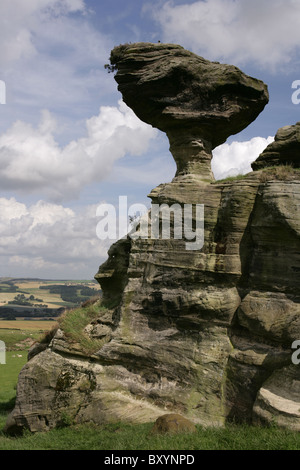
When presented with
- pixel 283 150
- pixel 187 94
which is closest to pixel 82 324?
pixel 187 94

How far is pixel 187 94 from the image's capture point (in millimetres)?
19375

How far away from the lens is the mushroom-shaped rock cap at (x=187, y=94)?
62.3ft

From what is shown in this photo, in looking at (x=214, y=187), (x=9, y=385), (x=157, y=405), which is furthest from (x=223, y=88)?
(x=9, y=385)

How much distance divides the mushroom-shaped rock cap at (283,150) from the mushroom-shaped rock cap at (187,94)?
7.97 ft

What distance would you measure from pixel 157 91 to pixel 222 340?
12.6 meters

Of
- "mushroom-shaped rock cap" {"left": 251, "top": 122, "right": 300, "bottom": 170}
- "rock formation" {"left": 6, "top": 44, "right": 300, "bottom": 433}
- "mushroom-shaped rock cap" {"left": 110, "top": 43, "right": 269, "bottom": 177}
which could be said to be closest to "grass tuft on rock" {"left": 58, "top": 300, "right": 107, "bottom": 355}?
"rock formation" {"left": 6, "top": 44, "right": 300, "bottom": 433}

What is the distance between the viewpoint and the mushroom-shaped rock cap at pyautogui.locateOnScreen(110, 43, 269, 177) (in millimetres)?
19000

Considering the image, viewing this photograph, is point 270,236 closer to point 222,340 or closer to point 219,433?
point 222,340

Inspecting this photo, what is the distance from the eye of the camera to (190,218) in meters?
17.4

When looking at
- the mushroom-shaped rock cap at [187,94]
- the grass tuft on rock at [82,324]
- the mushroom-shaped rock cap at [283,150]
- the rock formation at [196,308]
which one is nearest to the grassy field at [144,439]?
the rock formation at [196,308]

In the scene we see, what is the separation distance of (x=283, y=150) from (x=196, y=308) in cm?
872

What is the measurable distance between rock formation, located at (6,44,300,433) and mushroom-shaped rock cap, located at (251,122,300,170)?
2.25m

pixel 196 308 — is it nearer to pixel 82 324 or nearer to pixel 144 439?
pixel 144 439

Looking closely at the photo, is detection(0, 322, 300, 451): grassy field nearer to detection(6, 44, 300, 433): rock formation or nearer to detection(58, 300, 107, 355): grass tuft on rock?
detection(6, 44, 300, 433): rock formation
